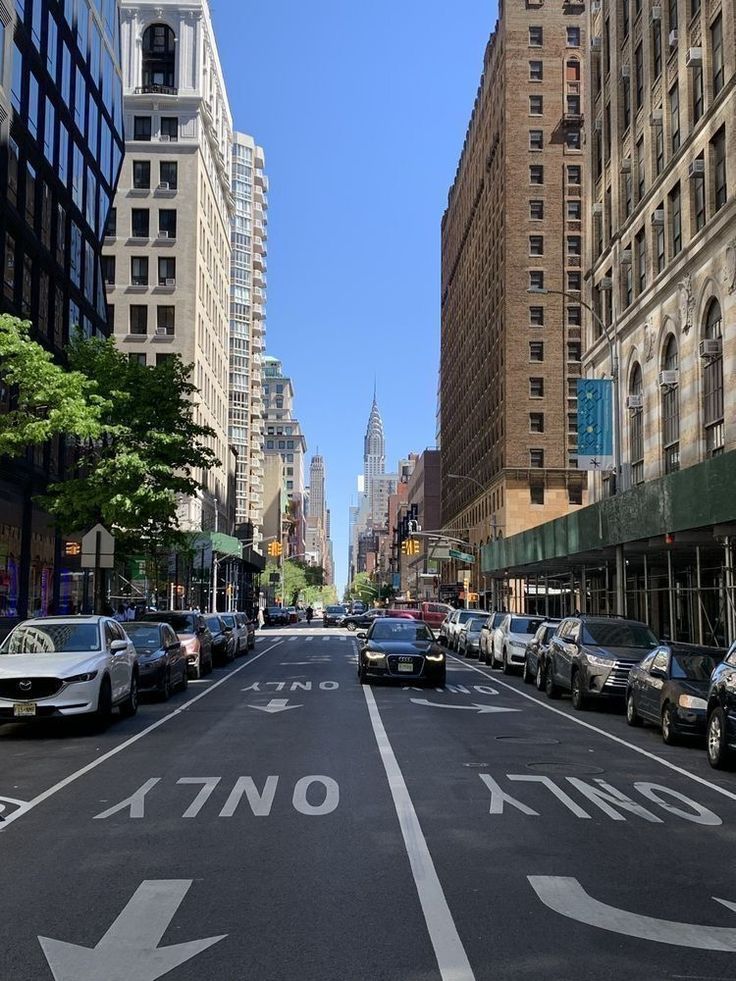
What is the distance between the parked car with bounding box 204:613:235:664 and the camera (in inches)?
1262

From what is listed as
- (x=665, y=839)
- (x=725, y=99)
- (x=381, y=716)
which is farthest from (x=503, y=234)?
(x=665, y=839)

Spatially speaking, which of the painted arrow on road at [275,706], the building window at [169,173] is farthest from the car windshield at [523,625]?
the building window at [169,173]

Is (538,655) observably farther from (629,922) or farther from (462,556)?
(462,556)

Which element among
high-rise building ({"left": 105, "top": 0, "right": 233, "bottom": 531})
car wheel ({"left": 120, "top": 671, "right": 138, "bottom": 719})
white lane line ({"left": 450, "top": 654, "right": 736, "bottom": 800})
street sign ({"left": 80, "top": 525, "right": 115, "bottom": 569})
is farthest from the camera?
high-rise building ({"left": 105, "top": 0, "right": 233, "bottom": 531})

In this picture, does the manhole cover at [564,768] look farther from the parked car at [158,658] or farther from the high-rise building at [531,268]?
the high-rise building at [531,268]

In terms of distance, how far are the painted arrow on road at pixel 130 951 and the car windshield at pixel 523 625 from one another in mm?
24652

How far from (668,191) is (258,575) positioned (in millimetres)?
88054

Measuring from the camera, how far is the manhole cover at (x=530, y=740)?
1452 centimetres

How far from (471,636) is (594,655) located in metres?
19.9

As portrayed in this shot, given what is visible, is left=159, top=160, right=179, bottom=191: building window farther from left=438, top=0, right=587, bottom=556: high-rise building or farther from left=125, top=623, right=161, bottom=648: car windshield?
left=125, top=623, right=161, bottom=648: car windshield

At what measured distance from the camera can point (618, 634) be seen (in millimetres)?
21156

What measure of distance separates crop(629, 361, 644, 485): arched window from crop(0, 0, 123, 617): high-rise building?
20704mm

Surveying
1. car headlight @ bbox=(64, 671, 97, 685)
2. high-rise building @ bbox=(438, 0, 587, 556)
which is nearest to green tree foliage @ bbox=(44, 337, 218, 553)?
car headlight @ bbox=(64, 671, 97, 685)

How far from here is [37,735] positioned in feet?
50.8
